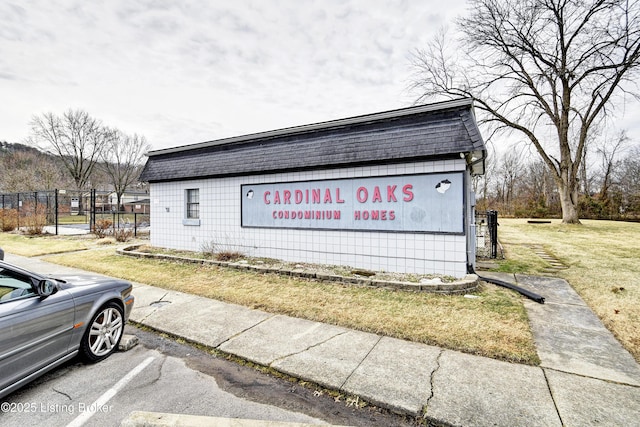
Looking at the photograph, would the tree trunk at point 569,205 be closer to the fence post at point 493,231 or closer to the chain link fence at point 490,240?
the chain link fence at point 490,240

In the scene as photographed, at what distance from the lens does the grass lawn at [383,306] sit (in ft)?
13.2

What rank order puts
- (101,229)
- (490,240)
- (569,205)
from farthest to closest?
1. (569,205)
2. (101,229)
3. (490,240)

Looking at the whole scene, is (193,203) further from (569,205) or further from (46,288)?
(569,205)

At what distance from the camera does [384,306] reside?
208 inches

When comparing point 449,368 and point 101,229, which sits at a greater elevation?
point 101,229

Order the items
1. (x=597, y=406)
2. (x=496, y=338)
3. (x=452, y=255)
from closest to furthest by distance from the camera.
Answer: (x=597, y=406) < (x=496, y=338) < (x=452, y=255)

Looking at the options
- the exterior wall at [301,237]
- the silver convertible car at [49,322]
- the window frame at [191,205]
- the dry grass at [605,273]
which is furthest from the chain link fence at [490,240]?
the silver convertible car at [49,322]

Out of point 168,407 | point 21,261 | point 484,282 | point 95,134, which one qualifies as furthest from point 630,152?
point 95,134

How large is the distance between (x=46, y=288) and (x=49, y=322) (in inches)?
13.7

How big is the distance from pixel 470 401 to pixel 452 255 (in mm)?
4313

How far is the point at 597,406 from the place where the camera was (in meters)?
2.69

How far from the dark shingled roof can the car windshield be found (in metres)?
6.19

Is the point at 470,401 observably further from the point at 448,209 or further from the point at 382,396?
the point at 448,209

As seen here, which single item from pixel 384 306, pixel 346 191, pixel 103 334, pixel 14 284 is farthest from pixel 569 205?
pixel 14 284
